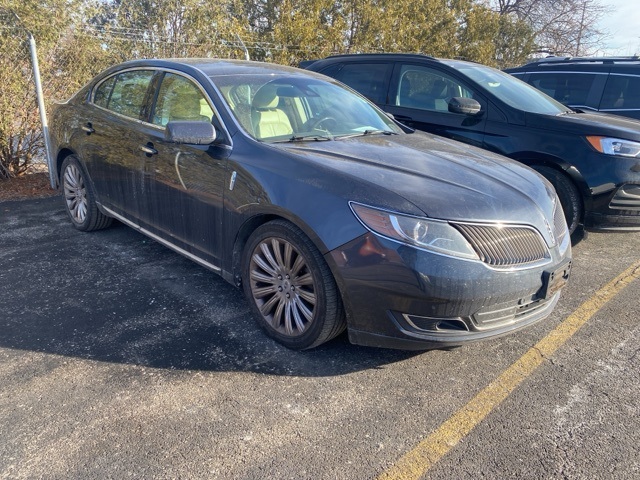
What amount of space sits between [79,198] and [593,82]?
22.5 ft

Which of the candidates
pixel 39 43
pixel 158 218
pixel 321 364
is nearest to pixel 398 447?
pixel 321 364

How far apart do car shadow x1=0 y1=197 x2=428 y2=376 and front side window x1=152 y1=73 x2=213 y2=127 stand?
124 cm

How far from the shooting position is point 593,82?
7.31 metres

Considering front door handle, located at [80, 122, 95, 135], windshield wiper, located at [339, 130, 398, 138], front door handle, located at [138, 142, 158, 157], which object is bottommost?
front door handle, located at [138, 142, 158, 157]

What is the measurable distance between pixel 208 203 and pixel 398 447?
6.38 ft

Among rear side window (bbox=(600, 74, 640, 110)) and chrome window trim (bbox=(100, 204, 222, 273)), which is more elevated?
rear side window (bbox=(600, 74, 640, 110))

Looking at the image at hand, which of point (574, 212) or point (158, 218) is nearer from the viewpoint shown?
point (158, 218)

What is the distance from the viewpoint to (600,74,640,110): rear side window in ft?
22.9

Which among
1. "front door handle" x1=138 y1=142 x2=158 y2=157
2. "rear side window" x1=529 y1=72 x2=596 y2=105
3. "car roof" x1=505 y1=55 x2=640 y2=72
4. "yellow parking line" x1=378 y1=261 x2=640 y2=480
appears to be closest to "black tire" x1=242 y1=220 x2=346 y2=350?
"yellow parking line" x1=378 y1=261 x2=640 y2=480

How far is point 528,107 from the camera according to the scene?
5.26 metres

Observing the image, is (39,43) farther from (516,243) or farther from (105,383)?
(516,243)

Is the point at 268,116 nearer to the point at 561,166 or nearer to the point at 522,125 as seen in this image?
the point at 522,125

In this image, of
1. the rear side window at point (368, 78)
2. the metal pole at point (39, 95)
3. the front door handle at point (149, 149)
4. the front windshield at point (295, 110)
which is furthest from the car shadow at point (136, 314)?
the rear side window at point (368, 78)

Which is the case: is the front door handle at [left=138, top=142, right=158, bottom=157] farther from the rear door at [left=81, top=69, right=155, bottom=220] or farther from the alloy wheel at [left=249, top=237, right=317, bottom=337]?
the alloy wheel at [left=249, top=237, right=317, bottom=337]
